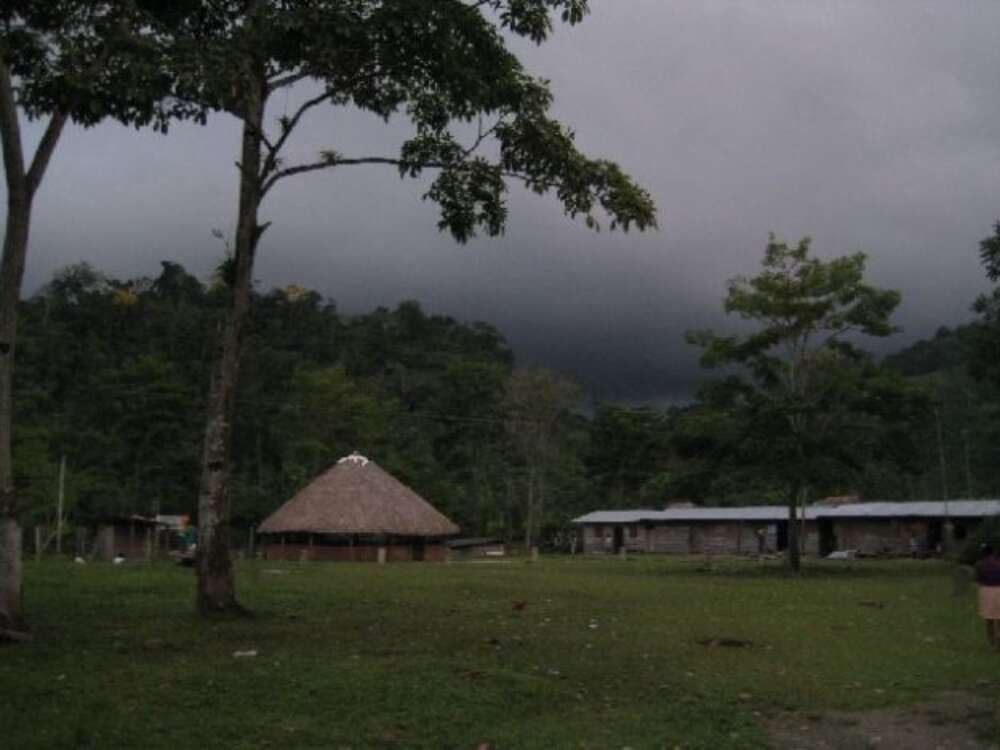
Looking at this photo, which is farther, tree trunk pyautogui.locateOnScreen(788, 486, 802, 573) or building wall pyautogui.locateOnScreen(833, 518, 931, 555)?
building wall pyautogui.locateOnScreen(833, 518, 931, 555)

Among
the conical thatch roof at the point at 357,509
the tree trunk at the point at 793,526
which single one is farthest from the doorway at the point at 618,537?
the tree trunk at the point at 793,526

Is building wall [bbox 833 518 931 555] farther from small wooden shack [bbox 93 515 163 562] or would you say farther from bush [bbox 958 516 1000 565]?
small wooden shack [bbox 93 515 163 562]

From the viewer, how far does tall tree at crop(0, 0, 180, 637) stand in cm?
1198

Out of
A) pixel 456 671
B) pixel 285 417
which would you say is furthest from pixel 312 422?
pixel 456 671

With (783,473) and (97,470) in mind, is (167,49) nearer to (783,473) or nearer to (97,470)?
(783,473)

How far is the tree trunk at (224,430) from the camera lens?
14562 millimetres

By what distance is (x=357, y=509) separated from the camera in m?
52.7

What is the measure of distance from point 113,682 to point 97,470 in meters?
56.3

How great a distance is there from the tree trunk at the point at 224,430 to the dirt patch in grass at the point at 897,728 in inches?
328

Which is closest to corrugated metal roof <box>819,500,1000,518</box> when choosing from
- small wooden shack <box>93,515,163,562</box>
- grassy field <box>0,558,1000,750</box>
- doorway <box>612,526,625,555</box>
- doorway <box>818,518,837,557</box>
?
doorway <box>818,518,837,557</box>

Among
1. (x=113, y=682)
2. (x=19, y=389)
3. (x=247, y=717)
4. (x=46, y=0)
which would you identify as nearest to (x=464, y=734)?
(x=247, y=717)

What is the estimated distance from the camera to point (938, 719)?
29.1ft

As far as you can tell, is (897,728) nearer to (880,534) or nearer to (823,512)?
(880,534)

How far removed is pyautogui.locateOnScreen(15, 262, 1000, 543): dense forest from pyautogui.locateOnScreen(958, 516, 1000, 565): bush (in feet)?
31.1
